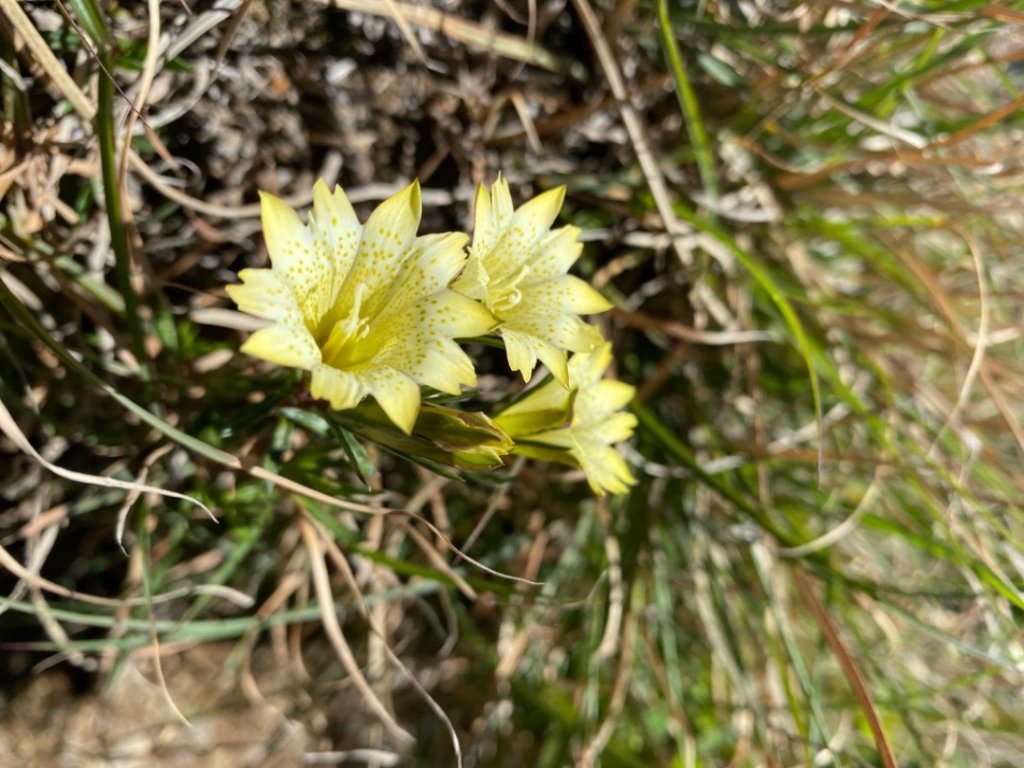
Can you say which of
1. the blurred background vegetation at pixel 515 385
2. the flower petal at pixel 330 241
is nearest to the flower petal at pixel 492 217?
the flower petal at pixel 330 241

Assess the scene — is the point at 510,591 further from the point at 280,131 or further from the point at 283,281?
the point at 280,131

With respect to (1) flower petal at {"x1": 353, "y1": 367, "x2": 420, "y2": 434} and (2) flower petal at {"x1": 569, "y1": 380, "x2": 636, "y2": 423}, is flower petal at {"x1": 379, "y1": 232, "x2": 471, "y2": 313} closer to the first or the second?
(1) flower petal at {"x1": 353, "y1": 367, "x2": 420, "y2": 434}

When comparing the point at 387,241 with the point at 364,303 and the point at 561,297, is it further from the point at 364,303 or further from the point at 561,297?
the point at 561,297

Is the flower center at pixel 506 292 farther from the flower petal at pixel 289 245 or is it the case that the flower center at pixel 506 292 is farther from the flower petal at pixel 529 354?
the flower petal at pixel 289 245

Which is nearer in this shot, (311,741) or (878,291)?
(311,741)

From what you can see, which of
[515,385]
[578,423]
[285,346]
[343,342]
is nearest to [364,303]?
[343,342]

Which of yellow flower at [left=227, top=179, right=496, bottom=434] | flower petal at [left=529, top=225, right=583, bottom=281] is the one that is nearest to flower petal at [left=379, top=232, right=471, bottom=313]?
yellow flower at [left=227, top=179, right=496, bottom=434]

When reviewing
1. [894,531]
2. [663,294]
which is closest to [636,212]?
[663,294]
